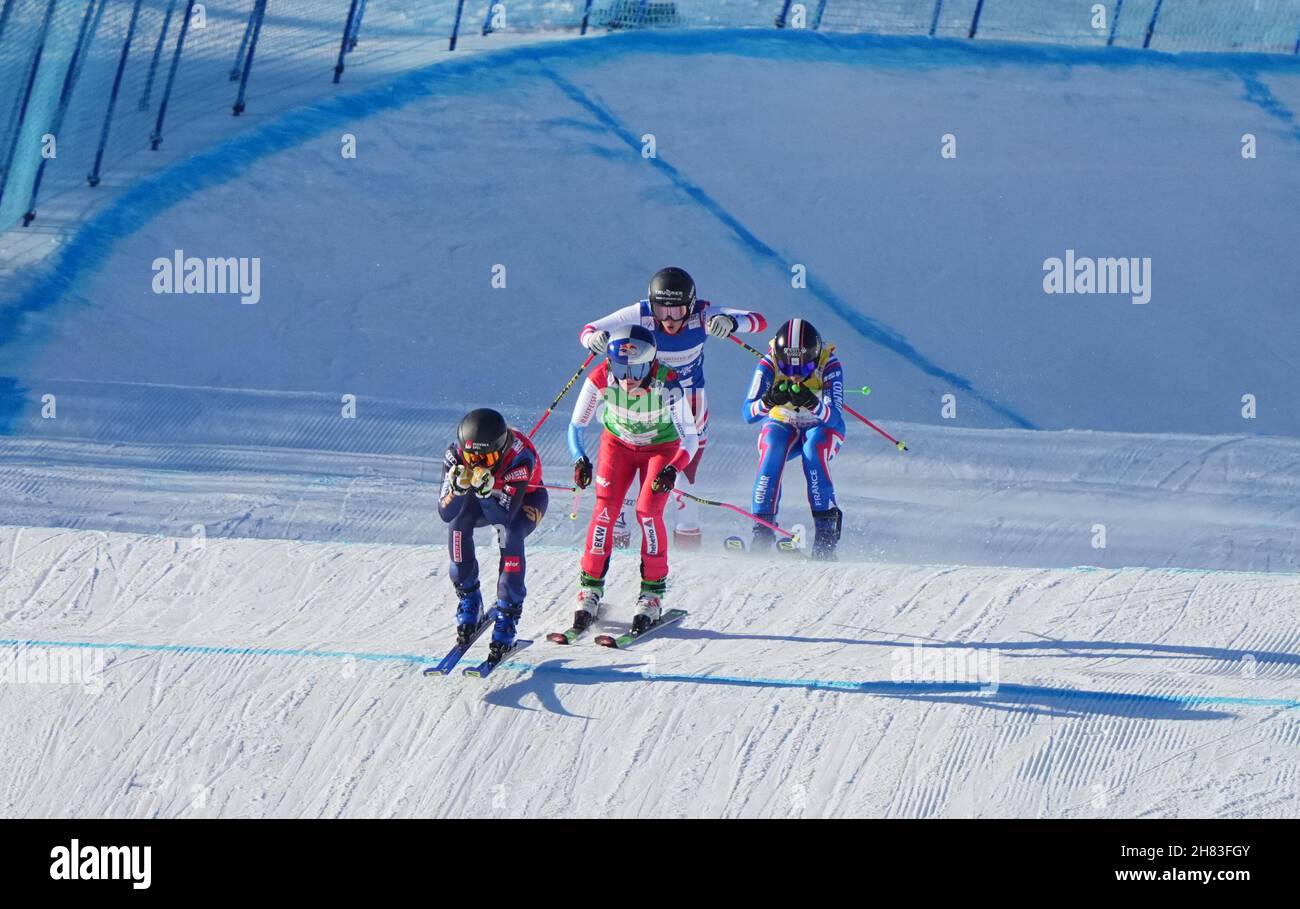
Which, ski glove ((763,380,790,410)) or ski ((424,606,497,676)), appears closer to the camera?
ski ((424,606,497,676))

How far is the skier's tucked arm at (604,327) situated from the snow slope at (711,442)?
57.8 inches

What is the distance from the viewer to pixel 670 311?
8742 mm

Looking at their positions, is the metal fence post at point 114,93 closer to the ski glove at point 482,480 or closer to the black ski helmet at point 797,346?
the black ski helmet at point 797,346

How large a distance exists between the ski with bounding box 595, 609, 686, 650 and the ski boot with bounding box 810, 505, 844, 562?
43.4 inches

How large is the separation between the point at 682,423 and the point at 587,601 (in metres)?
1.02

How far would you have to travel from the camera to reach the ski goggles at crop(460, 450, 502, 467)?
7652 mm

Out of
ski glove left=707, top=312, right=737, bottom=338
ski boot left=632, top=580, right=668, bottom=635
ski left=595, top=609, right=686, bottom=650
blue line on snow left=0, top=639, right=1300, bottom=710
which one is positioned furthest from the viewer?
ski glove left=707, top=312, right=737, bottom=338

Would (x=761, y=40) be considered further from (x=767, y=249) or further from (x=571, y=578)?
(x=571, y=578)

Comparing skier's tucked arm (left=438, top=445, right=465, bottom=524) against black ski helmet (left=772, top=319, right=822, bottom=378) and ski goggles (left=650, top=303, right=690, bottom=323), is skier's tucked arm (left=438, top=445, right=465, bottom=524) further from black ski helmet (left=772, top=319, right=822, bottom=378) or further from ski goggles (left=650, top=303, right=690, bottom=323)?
black ski helmet (left=772, top=319, right=822, bottom=378)

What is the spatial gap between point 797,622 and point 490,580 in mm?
1660

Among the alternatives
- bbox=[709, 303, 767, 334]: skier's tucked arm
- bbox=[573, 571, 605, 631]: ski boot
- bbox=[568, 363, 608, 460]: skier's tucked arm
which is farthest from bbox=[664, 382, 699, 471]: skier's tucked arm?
bbox=[573, 571, 605, 631]: ski boot

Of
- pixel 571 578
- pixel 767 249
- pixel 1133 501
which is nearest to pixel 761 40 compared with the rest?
pixel 767 249

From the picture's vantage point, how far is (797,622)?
9234mm

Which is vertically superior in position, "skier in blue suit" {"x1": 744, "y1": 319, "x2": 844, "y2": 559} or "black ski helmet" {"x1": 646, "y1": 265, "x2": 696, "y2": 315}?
"black ski helmet" {"x1": 646, "y1": 265, "x2": 696, "y2": 315}
